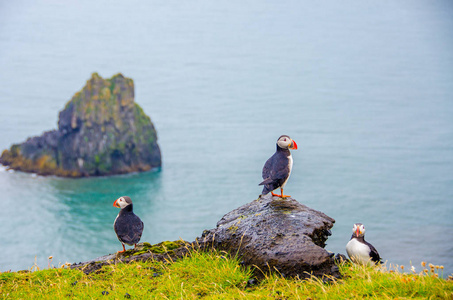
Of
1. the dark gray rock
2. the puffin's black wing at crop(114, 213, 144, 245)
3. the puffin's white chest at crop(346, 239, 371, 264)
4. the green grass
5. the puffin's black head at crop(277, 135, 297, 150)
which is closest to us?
the green grass

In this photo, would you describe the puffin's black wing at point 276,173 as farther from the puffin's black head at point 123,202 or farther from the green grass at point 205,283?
the puffin's black head at point 123,202

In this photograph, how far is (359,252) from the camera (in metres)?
11.7

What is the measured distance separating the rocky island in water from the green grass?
317 feet

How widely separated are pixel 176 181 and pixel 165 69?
213 feet

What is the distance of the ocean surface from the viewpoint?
105438 mm

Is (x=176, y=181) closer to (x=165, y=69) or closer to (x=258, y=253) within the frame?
(x=165, y=69)

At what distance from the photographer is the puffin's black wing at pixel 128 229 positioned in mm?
13095

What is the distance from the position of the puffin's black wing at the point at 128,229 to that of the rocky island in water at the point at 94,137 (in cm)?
9463

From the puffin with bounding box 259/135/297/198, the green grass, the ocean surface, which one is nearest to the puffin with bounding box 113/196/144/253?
the green grass

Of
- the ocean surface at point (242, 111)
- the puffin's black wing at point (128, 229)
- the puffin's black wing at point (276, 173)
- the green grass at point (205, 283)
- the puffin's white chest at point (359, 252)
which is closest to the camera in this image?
the green grass at point (205, 283)

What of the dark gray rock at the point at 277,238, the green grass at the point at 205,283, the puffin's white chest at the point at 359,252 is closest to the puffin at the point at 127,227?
the green grass at the point at 205,283

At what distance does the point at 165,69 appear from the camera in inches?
7185

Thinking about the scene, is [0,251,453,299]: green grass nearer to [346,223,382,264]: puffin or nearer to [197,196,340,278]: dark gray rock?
[197,196,340,278]: dark gray rock

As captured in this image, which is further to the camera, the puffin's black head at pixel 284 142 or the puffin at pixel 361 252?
the puffin's black head at pixel 284 142
